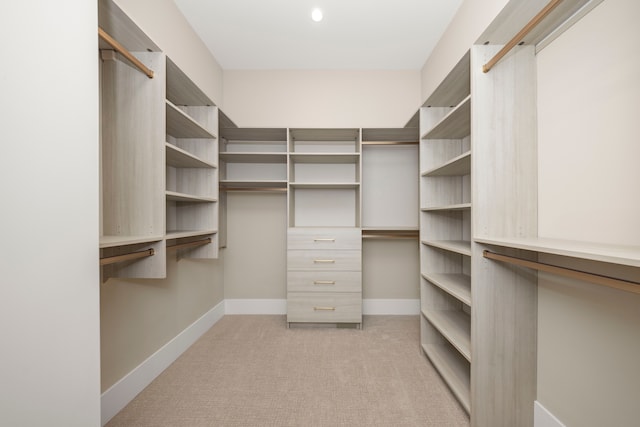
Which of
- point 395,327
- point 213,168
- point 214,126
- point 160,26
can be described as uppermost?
point 160,26

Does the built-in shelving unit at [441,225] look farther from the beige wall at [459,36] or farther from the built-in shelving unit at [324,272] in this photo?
the built-in shelving unit at [324,272]

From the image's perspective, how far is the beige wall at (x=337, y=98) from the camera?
123 inches

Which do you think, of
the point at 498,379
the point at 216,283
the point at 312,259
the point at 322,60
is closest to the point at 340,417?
the point at 498,379

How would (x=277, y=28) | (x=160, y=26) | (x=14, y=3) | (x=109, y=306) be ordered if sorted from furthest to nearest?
(x=277, y=28) → (x=160, y=26) → (x=109, y=306) → (x=14, y=3)

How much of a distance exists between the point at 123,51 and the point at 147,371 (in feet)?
6.23

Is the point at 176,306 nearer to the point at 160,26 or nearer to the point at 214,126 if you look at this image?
the point at 214,126

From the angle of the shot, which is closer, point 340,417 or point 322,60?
point 340,417

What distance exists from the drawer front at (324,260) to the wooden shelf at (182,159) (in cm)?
114

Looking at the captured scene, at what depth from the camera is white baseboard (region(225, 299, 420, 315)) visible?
3180 mm

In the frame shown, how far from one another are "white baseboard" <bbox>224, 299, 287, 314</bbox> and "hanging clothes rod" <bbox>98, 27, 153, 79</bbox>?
241 cm

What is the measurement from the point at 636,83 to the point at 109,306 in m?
2.55

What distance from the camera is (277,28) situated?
8.06 feet

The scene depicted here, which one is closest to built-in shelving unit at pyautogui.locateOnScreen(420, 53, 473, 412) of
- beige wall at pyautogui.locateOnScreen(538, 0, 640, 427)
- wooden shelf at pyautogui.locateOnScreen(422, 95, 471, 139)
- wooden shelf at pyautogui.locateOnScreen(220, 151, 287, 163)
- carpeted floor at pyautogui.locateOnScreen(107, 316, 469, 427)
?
wooden shelf at pyautogui.locateOnScreen(422, 95, 471, 139)

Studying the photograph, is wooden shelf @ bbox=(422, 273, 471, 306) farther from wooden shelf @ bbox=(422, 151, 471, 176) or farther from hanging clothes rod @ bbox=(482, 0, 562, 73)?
hanging clothes rod @ bbox=(482, 0, 562, 73)
